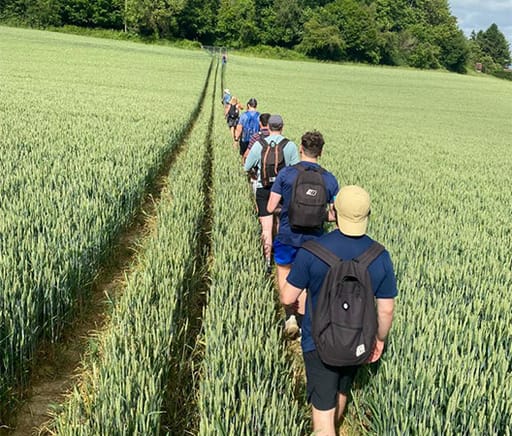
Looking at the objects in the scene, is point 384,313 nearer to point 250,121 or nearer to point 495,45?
point 250,121

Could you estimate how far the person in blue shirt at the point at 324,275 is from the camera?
206 cm

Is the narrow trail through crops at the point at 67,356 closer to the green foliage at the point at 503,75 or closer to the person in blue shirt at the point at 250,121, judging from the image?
the person in blue shirt at the point at 250,121

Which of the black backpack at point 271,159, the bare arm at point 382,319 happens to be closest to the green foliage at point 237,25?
the black backpack at point 271,159

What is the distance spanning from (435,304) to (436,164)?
8.96 m

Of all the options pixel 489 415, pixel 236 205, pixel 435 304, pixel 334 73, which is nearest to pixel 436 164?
pixel 236 205

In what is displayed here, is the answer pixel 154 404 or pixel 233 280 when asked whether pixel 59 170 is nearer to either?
pixel 233 280

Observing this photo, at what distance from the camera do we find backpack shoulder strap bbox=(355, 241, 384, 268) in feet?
6.73

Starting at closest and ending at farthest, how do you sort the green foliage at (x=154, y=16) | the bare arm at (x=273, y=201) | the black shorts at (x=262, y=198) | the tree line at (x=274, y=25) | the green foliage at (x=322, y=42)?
the bare arm at (x=273, y=201) < the black shorts at (x=262, y=198) < the green foliage at (x=154, y=16) < the tree line at (x=274, y=25) < the green foliage at (x=322, y=42)

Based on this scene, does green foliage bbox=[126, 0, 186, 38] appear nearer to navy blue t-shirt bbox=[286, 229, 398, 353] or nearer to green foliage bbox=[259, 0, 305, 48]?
green foliage bbox=[259, 0, 305, 48]

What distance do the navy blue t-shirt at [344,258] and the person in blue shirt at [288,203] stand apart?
1030 millimetres

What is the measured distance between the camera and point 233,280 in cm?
352

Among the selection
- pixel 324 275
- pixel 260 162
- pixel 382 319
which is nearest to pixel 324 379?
pixel 382 319

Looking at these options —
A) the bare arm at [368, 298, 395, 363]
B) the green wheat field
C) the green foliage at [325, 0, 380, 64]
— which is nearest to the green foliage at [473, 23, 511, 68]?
the green foliage at [325, 0, 380, 64]

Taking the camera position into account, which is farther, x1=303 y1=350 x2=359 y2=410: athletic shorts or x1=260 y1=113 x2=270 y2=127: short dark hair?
x1=260 y1=113 x2=270 y2=127: short dark hair
